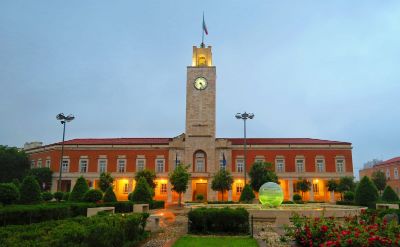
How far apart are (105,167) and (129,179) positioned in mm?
4179

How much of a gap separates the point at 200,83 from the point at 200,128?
684cm

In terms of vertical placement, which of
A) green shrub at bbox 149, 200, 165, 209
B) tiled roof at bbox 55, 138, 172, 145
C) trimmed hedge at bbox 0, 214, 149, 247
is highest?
tiled roof at bbox 55, 138, 172, 145

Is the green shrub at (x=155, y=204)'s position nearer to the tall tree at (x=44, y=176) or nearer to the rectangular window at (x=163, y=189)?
the rectangular window at (x=163, y=189)

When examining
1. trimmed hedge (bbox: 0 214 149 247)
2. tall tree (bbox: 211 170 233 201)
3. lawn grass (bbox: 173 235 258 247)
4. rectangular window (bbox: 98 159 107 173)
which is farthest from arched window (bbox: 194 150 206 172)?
trimmed hedge (bbox: 0 214 149 247)

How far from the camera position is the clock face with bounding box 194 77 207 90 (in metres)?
50.9

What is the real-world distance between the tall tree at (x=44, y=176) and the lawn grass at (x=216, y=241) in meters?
41.9

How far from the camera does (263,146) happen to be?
50.2 m

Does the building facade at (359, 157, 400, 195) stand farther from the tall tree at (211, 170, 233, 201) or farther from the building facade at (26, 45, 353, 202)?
the tall tree at (211, 170, 233, 201)

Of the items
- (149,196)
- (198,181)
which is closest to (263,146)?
(198,181)

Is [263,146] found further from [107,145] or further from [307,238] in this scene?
[307,238]

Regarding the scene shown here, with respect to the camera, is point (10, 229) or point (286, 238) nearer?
point (10, 229)

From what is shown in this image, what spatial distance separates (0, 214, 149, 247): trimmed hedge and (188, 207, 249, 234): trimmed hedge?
3.25 meters

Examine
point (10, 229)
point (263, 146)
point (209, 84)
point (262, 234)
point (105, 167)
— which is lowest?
point (262, 234)

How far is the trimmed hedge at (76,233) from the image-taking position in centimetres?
682
